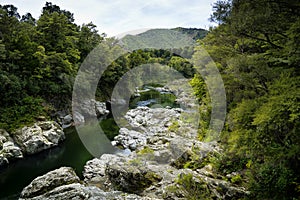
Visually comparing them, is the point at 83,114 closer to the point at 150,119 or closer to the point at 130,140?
the point at 150,119

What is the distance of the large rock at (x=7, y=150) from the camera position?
38.0ft

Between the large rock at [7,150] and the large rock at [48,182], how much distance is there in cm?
486

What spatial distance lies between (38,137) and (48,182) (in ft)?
22.0

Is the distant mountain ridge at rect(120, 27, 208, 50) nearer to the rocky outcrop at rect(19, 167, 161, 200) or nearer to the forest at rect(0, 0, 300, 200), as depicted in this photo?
the forest at rect(0, 0, 300, 200)

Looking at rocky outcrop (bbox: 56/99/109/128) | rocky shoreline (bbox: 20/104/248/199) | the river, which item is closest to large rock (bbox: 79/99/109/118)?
rocky outcrop (bbox: 56/99/109/128)

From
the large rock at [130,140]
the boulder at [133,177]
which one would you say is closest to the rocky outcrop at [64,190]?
the boulder at [133,177]

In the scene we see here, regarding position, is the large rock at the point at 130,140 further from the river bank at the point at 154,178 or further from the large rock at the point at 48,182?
the large rock at the point at 48,182

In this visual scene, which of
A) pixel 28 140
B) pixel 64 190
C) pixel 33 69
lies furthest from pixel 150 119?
pixel 64 190

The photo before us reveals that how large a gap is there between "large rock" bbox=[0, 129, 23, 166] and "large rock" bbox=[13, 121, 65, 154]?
0.47m

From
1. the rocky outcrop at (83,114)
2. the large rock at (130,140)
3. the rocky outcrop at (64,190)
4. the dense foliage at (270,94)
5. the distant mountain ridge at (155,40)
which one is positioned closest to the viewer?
the dense foliage at (270,94)

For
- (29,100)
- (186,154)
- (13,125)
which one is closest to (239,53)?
(186,154)

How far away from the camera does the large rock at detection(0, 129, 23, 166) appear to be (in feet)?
38.0

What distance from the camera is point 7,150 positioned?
11.9 metres

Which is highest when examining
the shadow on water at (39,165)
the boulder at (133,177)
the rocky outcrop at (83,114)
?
the rocky outcrop at (83,114)
